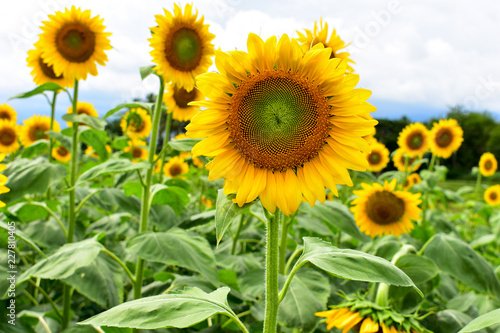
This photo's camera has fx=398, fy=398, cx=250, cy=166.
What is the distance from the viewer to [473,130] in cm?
5431

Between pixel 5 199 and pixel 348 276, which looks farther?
pixel 5 199

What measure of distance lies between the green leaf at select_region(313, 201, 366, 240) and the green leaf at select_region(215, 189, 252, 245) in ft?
3.04

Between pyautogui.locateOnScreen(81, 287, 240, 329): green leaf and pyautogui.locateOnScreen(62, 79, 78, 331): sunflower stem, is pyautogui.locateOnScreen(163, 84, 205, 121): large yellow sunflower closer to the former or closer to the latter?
pyautogui.locateOnScreen(62, 79, 78, 331): sunflower stem

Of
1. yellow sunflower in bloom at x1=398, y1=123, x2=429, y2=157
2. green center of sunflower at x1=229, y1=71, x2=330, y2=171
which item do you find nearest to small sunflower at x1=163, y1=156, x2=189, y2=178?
yellow sunflower in bloom at x1=398, y1=123, x2=429, y2=157

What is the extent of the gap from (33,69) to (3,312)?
2235 mm

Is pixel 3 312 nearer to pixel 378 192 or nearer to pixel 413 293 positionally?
pixel 413 293

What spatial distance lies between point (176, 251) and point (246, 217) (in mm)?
1229

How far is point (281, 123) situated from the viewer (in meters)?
1.29

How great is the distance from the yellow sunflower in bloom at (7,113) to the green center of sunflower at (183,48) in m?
3.74

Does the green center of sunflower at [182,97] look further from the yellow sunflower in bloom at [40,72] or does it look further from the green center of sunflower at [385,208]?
the green center of sunflower at [385,208]

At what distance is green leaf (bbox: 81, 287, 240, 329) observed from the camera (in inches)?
41.5

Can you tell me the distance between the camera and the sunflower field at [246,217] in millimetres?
1170

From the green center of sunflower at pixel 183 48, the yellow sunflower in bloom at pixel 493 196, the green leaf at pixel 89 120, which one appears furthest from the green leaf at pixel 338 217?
the yellow sunflower in bloom at pixel 493 196

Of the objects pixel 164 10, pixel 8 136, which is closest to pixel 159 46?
pixel 164 10
